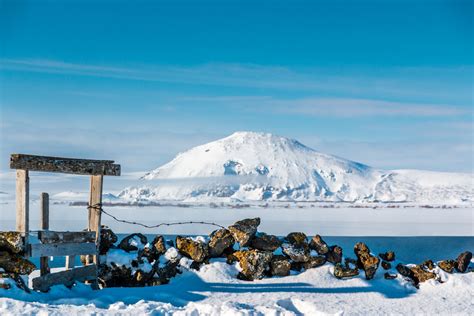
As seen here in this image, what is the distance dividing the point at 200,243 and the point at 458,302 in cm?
551

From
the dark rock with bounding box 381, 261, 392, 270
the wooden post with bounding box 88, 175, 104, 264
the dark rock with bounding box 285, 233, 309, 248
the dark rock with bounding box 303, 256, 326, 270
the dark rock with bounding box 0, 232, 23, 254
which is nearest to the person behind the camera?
the dark rock with bounding box 0, 232, 23, 254

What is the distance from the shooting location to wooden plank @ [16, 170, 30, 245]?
12008mm

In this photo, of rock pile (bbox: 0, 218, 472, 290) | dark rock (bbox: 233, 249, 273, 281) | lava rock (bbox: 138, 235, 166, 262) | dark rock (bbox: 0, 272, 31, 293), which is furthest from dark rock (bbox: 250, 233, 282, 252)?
dark rock (bbox: 0, 272, 31, 293)

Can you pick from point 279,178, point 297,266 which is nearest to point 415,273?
point 297,266

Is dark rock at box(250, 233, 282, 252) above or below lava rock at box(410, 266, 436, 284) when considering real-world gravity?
above

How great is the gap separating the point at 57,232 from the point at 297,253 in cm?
514

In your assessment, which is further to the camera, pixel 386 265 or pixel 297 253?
pixel 386 265

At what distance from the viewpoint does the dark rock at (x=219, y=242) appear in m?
14.6

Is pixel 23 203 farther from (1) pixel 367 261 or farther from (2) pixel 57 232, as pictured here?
(1) pixel 367 261

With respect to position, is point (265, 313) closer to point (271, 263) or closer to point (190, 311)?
point (190, 311)

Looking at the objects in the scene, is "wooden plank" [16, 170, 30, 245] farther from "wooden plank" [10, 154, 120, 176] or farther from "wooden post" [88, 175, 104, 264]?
"wooden post" [88, 175, 104, 264]

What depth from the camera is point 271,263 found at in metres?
14.3

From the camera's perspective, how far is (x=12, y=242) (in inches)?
463

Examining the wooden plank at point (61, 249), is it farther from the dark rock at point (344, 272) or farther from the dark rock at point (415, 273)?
the dark rock at point (415, 273)
